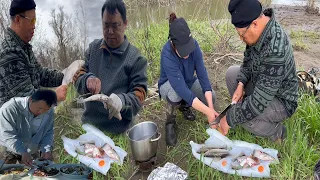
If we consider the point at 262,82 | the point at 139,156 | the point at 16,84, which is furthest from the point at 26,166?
the point at 262,82

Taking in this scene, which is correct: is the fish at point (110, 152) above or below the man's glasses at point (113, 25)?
below

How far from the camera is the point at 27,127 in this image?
2482mm

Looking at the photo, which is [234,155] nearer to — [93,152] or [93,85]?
[93,152]

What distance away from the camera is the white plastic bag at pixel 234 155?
2.85 m

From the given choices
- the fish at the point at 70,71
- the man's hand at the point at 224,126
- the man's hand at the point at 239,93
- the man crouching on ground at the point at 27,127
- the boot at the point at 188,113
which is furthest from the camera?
the boot at the point at 188,113

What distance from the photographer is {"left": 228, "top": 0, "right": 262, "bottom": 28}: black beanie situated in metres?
2.55

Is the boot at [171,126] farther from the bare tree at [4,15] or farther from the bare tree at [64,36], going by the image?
the bare tree at [4,15]

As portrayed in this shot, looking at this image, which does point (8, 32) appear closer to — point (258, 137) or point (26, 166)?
point (26, 166)

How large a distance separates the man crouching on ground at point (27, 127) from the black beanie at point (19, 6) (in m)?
0.53

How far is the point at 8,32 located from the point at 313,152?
103 inches

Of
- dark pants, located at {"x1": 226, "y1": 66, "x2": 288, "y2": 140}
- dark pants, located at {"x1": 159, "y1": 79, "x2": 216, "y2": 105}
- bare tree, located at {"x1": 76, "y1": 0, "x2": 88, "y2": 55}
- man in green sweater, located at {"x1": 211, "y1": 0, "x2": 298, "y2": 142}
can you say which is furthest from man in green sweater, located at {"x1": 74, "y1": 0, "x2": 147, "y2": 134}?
dark pants, located at {"x1": 226, "y1": 66, "x2": 288, "y2": 140}

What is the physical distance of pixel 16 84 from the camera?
7.51ft

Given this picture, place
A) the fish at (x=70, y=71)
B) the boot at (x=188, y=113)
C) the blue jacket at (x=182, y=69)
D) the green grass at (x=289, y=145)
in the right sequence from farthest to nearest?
the boot at (x=188, y=113)
the blue jacket at (x=182, y=69)
the green grass at (x=289, y=145)
the fish at (x=70, y=71)

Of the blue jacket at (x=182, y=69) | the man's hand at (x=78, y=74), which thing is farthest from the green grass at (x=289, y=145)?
the man's hand at (x=78, y=74)
